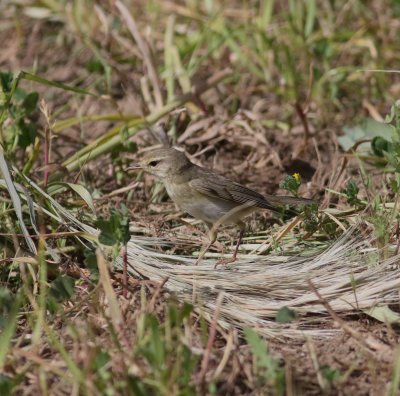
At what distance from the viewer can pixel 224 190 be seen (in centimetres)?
485

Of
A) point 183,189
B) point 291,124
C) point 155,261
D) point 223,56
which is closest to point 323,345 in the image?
point 155,261

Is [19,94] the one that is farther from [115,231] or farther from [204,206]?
[115,231]

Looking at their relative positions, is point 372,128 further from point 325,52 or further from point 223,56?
point 223,56

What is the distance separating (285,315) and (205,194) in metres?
1.71

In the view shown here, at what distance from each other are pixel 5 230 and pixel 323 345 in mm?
2294

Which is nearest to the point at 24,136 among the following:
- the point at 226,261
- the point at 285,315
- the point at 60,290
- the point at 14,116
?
the point at 14,116

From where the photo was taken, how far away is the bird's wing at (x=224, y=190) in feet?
15.5

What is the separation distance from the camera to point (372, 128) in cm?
541

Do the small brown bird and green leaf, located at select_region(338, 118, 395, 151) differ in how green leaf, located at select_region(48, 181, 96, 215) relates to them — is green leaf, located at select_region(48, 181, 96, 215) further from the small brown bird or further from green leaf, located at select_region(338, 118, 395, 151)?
green leaf, located at select_region(338, 118, 395, 151)

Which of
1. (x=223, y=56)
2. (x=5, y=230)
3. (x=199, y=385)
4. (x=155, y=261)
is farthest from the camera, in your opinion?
(x=223, y=56)

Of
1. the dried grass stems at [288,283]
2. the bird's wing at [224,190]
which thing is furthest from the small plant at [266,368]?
the bird's wing at [224,190]

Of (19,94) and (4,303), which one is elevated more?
(19,94)

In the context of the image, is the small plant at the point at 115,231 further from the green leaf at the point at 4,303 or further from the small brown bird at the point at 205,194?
the small brown bird at the point at 205,194

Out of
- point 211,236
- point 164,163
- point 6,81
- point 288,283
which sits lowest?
point 211,236
